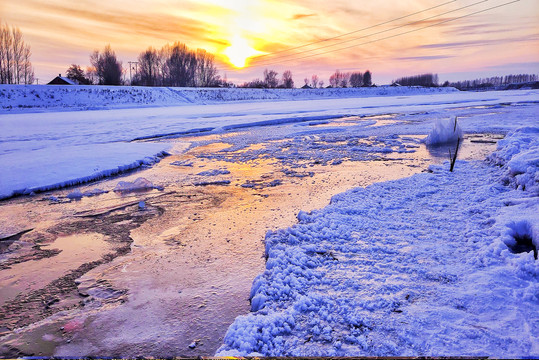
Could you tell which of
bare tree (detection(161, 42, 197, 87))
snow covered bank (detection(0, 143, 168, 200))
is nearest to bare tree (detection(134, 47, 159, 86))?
bare tree (detection(161, 42, 197, 87))

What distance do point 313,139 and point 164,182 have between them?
563 cm

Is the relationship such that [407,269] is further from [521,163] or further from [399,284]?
[521,163]

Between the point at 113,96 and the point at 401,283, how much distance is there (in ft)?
121

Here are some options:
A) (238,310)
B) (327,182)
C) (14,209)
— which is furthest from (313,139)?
(238,310)

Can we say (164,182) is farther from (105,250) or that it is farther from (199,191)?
(105,250)

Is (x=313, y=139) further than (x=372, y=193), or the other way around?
(x=313, y=139)

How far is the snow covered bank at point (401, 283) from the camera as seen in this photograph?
1855mm

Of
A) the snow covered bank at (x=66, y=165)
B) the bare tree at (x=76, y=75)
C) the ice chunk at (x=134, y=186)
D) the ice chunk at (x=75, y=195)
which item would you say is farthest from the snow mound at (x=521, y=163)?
the bare tree at (x=76, y=75)

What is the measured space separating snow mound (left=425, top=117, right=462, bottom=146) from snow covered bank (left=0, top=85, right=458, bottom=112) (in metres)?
29.9

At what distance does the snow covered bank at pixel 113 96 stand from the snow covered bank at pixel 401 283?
31716 millimetres

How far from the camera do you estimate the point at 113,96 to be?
34094mm

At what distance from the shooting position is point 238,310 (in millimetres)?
2332

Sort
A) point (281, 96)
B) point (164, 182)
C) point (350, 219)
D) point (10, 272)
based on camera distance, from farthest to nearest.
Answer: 1. point (281, 96)
2. point (164, 182)
3. point (350, 219)
4. point (10, 272)

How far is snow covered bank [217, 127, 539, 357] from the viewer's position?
6.09 feet
